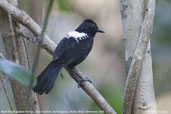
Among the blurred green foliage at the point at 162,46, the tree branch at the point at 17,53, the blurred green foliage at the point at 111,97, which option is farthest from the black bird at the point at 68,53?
the blurred green foliage at the point at 162,46

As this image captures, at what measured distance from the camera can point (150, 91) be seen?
2.27 meters

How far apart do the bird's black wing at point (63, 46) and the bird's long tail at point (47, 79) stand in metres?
0.09

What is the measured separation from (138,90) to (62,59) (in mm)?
879

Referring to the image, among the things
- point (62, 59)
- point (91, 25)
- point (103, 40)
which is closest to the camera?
point (62, 59)

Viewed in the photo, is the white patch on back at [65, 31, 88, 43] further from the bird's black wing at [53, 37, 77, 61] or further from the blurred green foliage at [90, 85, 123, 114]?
the blurred green foliage at [90, 85, 123, 114]

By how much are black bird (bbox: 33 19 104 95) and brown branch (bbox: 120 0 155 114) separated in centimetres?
36

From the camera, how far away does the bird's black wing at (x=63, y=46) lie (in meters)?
2.70

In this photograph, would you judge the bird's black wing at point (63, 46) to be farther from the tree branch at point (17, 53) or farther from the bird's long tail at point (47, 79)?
the tree branch at point (17, 53)

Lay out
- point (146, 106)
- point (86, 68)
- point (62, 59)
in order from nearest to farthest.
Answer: point (146, 106)
point (62, 59)
point (86, 68)

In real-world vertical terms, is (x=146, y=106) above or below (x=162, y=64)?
above

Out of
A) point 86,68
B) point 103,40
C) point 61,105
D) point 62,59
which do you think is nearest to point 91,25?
point 62,59

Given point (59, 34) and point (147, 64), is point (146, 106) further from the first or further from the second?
point (59, 34)

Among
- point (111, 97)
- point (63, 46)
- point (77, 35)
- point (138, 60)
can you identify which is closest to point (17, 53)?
point (138, 60)

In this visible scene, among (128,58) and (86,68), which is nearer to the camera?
(128,58)
